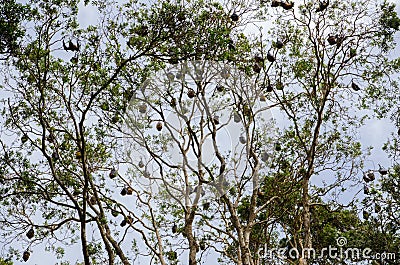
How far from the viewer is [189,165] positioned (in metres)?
5.95

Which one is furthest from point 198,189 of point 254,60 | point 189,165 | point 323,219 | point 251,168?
point 323,219

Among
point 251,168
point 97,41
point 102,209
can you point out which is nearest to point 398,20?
point 251,168

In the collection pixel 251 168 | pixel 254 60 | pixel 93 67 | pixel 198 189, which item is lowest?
pixel 198 189

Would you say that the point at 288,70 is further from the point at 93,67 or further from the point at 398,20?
the point at 93,67

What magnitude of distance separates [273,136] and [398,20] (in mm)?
2324

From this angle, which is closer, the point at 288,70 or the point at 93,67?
the point at 93,67

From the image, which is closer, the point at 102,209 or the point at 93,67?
the point at 93,67

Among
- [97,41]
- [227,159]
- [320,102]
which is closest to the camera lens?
[227,159]

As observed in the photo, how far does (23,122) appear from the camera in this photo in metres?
6.85

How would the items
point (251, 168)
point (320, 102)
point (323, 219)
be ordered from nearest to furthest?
point (251, 168) → point (320, 102) → point (323, 219)

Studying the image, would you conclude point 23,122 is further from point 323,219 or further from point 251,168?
point 323,219

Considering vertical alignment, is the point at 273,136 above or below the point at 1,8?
below

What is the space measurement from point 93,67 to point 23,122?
1.16 metres

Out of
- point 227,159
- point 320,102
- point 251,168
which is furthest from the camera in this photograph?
point 320,102
